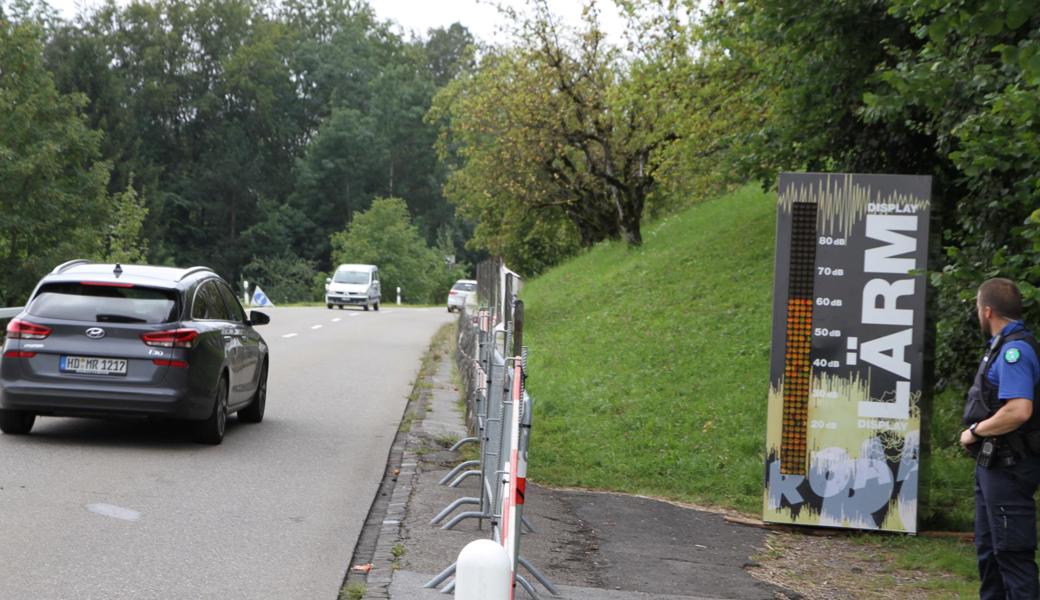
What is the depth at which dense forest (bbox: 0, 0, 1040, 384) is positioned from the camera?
35.4 feet

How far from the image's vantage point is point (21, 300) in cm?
3756

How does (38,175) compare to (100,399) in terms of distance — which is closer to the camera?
(100,399)

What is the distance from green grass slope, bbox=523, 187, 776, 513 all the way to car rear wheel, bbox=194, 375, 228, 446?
283 cm

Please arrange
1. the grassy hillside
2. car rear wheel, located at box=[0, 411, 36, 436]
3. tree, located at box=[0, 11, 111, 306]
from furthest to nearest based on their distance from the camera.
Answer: tree, located at box=[0, 11, 111, 306], car rear wheel, located at box=[0, 411, 36, 436], the grassy hillside

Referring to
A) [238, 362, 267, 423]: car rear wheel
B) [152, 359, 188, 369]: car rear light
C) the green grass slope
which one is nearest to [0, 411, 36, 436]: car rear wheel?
[152, 359, 188, 369]: car rear light

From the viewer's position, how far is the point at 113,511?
8805 millimetres

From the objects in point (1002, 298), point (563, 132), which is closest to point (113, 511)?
point (1002, 298)

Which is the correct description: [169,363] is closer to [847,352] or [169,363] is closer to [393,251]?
[847,352]

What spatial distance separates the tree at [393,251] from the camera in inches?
3270

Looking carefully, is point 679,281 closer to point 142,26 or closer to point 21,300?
point 21,300

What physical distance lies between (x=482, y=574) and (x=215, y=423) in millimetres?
8351

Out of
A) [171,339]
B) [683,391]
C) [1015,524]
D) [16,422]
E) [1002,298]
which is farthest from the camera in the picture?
[683,391]

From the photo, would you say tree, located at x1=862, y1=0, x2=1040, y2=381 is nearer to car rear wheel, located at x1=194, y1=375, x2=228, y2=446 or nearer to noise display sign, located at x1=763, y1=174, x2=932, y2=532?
noise display sign, located at x1=763, y1=174, x2=932, y2=532

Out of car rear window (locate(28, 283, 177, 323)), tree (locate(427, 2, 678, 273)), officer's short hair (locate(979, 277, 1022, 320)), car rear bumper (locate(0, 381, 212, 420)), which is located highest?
tree (locate(427, 2, 678, 273))
